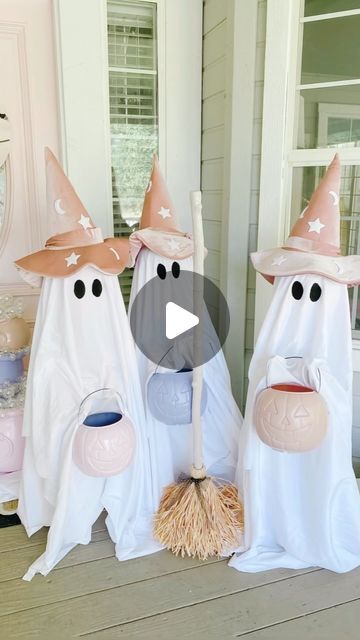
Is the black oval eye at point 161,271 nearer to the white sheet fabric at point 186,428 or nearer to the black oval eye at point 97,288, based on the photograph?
the white sheet fabric at point 186,428

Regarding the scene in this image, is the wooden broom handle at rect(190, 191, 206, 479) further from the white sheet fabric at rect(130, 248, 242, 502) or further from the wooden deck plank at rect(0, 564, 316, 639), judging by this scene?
the wooden deck plank at rect(0, 564, 316, 639)

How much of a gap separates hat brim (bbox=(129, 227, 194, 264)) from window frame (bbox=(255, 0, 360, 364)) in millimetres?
372

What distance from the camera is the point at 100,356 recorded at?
5.14 ft

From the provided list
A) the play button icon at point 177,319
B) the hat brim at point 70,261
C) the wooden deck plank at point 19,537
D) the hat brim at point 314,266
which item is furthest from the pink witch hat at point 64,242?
the wooden deck plank at point 19,537

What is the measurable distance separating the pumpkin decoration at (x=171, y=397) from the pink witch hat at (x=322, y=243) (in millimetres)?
431

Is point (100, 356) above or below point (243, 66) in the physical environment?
below

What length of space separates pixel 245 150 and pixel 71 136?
0.65 meters

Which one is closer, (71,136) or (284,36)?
(284,36)

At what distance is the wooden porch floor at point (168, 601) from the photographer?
1.29m

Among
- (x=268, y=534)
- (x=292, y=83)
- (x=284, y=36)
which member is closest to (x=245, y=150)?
(x=292, y=83)

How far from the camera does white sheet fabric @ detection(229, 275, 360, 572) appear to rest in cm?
147

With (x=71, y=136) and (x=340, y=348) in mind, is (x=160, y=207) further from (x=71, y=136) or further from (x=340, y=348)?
(x=340, y=348)

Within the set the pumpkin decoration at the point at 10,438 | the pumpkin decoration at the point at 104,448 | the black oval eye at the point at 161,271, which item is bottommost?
the pumpkin decoration at the point at 10,438

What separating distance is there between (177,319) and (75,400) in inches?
16.9
